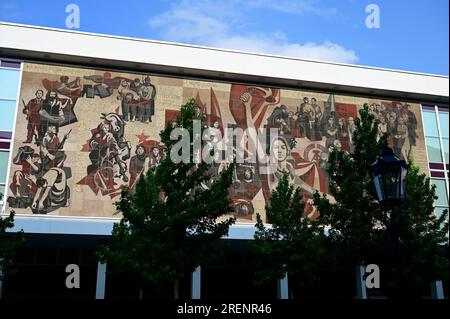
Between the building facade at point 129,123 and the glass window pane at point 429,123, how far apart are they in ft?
3.01

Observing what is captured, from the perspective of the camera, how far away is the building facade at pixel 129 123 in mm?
24891

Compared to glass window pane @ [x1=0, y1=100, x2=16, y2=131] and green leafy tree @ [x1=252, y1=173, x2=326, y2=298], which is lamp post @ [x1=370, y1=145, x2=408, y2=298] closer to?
green leafy tree @ [x1=252, y1=173, x2=326, y2=298]

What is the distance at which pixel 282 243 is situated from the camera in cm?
2119

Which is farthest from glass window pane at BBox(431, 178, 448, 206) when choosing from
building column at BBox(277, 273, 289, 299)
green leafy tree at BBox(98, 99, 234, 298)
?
green leafy tree at BBox(98, 99, 234, 298)

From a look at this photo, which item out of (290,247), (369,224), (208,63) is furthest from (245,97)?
(369,224)

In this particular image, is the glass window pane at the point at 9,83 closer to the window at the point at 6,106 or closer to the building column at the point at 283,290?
the window at the point at 6,106

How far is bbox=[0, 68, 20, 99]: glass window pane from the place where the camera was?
26031 mm

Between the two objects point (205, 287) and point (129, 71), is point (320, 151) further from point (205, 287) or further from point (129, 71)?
point (129, 71)

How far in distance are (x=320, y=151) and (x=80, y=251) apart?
1554 centimetres

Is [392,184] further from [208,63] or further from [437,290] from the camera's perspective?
[437,290]

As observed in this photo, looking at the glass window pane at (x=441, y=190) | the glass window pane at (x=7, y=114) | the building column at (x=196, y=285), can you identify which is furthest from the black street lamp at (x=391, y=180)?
the glass window pane at (x=441, y=190)

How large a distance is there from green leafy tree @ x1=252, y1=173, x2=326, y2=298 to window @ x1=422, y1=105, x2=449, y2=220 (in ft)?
44.0

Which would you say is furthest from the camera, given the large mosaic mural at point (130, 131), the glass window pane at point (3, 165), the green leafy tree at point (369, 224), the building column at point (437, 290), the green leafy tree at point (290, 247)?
the building column at point (437, 290)
